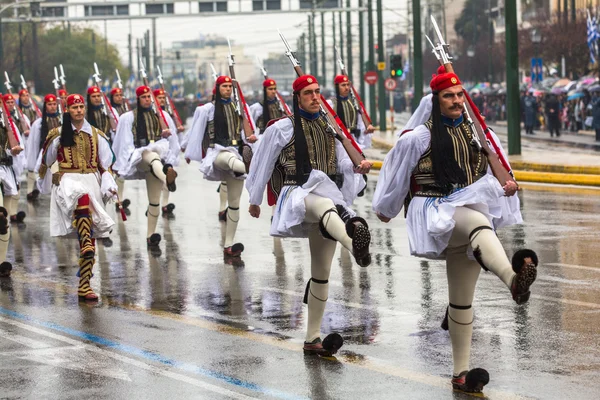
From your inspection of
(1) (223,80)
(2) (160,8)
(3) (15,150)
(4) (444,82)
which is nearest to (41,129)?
(1) (223,80)

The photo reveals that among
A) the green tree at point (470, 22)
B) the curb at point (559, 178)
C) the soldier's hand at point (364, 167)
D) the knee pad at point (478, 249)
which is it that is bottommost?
the curb at point (559, 178)

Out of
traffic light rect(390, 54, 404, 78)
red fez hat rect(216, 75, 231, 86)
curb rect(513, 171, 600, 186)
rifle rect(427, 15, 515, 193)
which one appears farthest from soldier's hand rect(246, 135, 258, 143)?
traffic light rect(390, 54, 404, 78)

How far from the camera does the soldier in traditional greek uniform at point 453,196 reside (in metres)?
8.35

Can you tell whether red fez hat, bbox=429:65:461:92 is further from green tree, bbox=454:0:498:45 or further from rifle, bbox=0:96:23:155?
green tree, bbox=454:0:498:45

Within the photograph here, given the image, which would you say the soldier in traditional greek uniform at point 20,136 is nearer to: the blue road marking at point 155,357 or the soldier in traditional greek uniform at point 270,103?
the soldier in traditional greek uniform at point 270,103

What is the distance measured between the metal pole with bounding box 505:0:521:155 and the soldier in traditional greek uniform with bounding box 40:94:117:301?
58.3ft

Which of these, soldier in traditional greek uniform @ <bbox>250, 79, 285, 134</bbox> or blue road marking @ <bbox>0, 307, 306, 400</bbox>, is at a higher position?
soldier in traditional greek uniform @ <bbox>250, 79, 285, 134</bbox>

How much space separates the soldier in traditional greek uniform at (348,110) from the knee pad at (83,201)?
8.81 m

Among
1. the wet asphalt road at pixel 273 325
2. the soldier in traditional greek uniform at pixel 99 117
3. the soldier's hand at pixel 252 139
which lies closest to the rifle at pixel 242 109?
the soldier's hand at pixel 252 139

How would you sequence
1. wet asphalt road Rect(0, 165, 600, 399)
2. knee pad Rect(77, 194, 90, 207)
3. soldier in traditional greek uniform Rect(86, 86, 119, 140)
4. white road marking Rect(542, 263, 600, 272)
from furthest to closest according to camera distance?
soldier in traditional greek uniform Rect(86, 86, 119, 140), white road marking Rect(542, 263, 600, 272), knee pad Rect(77, 194, 90, 207), wet asphalt road Rect(0, 165, 600, 399)

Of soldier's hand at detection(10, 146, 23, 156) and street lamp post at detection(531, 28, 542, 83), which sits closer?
soldier's hand at detection(10, 146, 23, 156)

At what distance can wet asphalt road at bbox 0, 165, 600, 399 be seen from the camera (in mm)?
8711

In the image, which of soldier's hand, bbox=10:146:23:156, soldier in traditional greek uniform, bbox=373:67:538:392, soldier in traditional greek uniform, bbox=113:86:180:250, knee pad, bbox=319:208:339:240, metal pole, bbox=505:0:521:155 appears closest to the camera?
soldier in traditional greek uniform, bbox=373:67:538:392

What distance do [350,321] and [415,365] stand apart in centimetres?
181
